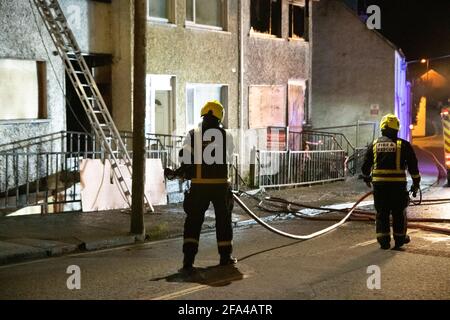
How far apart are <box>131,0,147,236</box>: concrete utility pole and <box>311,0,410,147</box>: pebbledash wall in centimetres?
1624

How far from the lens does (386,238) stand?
29.3 ft

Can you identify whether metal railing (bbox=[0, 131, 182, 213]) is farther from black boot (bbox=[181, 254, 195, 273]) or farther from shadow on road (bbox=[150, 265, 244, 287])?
shadow on road (bbox=[150, 265, 244, 287])

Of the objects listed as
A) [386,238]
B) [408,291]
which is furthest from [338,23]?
[408,291]

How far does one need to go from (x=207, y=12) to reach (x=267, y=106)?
3.50 metres

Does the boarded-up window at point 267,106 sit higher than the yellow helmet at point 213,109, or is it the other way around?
the boarded-up window at point 267,106

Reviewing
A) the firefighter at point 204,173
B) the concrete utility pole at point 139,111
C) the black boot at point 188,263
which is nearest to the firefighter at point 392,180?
the firefighter at point 204,173

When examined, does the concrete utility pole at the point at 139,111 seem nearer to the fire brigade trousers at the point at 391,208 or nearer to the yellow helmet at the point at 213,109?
the yellow helmet at the point at 213,109

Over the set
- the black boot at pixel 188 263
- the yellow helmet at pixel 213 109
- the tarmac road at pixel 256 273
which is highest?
the yellow helmet at pixel 213 109

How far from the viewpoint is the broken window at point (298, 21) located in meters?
20.4

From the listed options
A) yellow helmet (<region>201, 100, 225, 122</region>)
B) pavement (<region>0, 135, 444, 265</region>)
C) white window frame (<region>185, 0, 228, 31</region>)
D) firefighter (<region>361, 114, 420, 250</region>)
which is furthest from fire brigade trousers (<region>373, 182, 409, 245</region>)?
white window frame (<region>185, 0, 228, 31</region>)

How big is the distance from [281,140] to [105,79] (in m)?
6.16

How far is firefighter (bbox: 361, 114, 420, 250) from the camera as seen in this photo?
8.83m

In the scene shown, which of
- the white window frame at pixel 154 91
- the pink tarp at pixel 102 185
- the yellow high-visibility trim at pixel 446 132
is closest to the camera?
the pink tarp at pixel 102 185

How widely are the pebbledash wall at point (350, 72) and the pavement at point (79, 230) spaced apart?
38.0 feet
